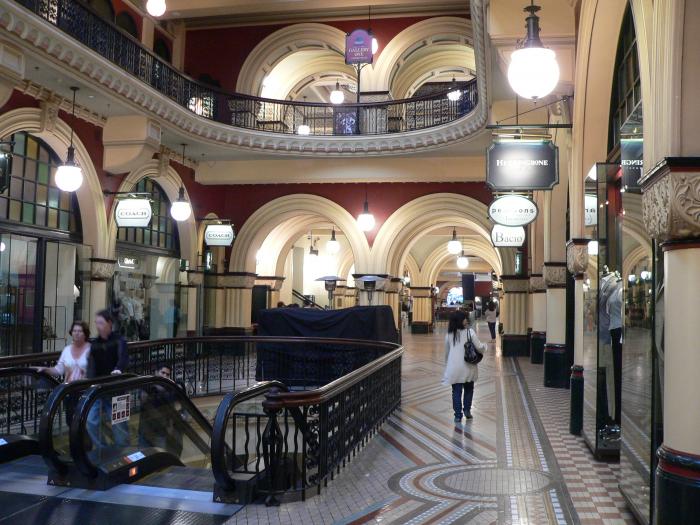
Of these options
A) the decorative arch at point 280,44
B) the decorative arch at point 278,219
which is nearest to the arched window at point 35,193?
the decorative arch at point 278,219

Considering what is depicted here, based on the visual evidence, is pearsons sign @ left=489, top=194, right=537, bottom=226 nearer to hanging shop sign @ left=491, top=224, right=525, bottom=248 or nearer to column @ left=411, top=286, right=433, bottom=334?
hanging shop sign @ left=491, top=224, right=525, bottom=248

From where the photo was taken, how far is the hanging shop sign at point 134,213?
44.2ft

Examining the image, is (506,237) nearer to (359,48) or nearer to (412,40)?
(359,48)

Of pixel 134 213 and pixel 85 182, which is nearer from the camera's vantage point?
pixel 85 182

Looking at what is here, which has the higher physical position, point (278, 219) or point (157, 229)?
point (278, 219)

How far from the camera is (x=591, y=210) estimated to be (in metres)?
6.91

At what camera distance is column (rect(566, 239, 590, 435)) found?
777 centimetres

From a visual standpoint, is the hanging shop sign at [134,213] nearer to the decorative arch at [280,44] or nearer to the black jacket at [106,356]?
the decorative arch at [280,44]

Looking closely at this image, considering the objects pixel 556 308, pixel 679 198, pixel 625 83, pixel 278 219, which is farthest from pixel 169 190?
pixel 679 198

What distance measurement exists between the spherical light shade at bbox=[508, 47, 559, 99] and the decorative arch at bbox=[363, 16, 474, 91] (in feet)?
42.5

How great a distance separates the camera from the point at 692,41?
151 inches

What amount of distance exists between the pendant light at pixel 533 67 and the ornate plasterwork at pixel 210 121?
3106 millimetres

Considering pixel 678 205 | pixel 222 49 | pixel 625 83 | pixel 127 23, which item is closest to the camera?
pixel 678 205

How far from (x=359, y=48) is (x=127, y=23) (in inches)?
222
